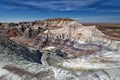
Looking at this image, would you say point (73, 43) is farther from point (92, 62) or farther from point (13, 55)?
point (13, 55)

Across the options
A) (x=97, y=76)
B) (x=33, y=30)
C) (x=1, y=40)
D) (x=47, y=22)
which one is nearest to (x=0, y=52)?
(x=1, y=40)

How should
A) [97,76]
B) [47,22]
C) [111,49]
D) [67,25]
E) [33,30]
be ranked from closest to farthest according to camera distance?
1. [97,76]
2. [111,49]
3. [67,25]
4. [33,30]
5. [47,22]

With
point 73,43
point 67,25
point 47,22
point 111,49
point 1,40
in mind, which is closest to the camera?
point 1,40

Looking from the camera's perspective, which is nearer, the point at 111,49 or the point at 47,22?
the point at 111,49

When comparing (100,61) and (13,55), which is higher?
(13,55)

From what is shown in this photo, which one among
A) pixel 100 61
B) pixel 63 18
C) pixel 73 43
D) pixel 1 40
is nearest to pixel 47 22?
pixel 63 18

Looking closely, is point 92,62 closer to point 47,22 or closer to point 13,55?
point 13,55
